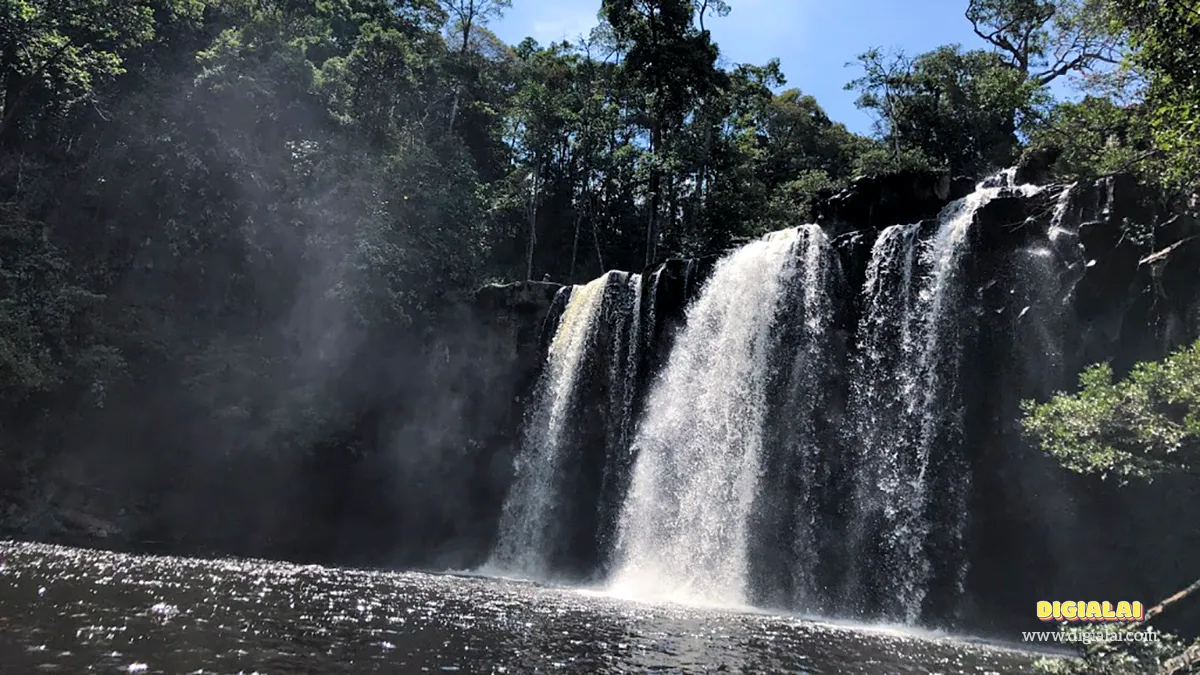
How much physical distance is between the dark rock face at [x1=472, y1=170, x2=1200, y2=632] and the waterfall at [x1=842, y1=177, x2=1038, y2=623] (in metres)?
0.37

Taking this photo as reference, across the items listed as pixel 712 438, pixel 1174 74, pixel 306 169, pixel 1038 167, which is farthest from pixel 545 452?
pixel 1174 74

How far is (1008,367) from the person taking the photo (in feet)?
55.6

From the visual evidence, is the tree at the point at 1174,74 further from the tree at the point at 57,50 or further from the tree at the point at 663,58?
the tree at the point at 57,50

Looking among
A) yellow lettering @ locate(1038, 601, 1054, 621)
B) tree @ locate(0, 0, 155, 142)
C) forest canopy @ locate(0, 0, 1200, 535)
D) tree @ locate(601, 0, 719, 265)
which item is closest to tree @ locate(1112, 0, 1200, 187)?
forest canopy @ locate(0, 0, 1200, 535)

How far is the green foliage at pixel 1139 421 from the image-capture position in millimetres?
10633

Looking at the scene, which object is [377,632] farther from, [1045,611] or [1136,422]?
[1045,611]

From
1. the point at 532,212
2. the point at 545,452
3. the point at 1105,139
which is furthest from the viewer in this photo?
the point at 532,212

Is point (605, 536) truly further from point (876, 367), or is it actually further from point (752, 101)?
point (752, 101)

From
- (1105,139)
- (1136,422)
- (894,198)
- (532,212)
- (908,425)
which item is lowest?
(1136,422)

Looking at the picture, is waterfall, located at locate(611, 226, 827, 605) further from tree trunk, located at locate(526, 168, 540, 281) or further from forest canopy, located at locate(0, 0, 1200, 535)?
tree trunk, located at locate(526, 168, 540, 281)

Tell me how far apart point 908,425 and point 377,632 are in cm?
1304

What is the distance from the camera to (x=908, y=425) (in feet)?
57.6

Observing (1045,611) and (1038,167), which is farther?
(1038,167)

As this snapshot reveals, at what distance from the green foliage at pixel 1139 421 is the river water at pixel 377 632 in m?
3.51
